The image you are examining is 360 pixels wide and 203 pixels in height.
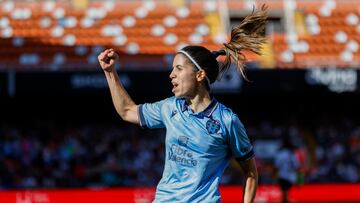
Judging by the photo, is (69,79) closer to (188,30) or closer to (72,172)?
(72,172)

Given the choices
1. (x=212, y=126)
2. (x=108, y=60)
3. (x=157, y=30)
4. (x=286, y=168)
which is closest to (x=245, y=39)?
(x=212, y=126)

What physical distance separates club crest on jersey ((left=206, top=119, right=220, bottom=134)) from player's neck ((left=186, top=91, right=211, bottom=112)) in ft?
0.38

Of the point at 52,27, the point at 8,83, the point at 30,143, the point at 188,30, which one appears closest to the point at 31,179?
the point at 30,143

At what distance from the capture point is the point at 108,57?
5.45 metres

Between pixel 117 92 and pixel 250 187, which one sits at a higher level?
pixel 117 92

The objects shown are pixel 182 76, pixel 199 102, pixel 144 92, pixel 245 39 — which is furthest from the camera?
pixel 144 92

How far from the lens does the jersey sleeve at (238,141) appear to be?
535 centimetres

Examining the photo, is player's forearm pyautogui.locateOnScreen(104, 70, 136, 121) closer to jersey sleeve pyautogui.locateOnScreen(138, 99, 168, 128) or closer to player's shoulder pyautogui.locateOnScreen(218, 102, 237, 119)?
jersey sleeve pyautogui.locateOnScreen(138, 99, 168, 128)

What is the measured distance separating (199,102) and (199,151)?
32 centimetres

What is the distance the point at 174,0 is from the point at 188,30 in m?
1.33

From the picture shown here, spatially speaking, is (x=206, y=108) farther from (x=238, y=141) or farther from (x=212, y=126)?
(x=238, y=141)

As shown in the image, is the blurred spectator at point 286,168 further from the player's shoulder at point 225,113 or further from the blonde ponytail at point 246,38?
the player's shoulder at point 225,113

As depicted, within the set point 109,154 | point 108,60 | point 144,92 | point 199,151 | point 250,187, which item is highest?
point 108,60

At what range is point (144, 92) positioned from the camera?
757 inches
